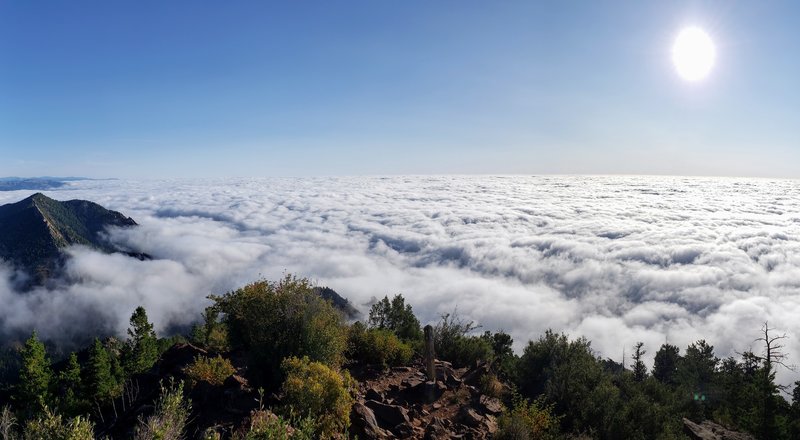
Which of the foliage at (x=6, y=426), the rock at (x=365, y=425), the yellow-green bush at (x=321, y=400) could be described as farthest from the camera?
the rock at (x=365, y=425)

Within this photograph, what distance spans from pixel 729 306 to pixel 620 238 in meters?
78.8

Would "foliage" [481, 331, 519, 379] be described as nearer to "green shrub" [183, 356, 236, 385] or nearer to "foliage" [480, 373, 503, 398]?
"foliage" [480, 373, 503, 398]

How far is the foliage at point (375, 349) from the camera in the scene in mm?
20734

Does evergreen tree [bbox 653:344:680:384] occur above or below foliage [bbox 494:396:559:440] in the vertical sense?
below

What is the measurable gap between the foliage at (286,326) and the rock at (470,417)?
5247mm

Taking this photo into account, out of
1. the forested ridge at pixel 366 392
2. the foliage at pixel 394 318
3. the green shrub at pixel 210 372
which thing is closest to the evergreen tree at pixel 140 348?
the forested ridge at pixel 366 392

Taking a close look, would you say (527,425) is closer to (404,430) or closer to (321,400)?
(404,430)

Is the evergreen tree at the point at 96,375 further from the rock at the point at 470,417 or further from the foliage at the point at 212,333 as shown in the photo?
the rock at the point at 470,417

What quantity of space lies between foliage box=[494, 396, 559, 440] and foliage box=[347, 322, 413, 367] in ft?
22.6

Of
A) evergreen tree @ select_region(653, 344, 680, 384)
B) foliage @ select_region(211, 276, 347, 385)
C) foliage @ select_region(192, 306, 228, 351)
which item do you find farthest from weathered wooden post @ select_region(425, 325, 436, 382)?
evergreen tree @ select_region(653, 344, 680, 384)

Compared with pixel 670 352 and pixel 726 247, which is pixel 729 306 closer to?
pixel 726 247

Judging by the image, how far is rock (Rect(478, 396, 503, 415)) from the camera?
1709cm

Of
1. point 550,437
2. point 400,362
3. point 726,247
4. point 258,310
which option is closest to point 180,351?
point 258,310

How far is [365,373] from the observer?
1958 cm
